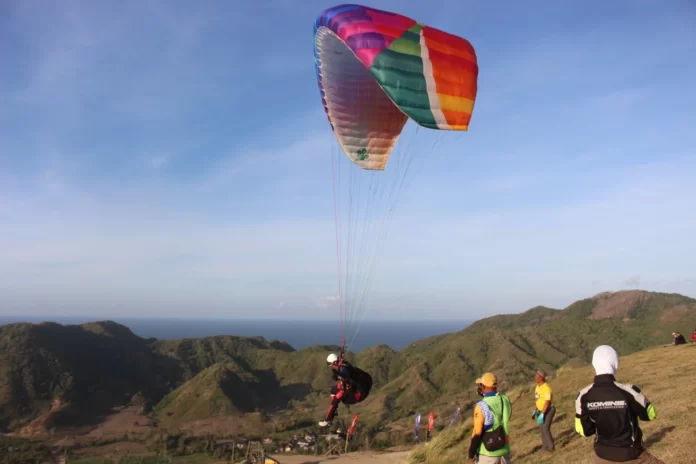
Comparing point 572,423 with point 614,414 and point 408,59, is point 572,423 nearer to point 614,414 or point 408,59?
point 614,414

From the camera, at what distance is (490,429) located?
5125mm

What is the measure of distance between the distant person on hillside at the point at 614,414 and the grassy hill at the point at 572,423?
13.8 feet

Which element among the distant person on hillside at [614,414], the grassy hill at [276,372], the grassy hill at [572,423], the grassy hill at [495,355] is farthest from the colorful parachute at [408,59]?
the grassy hill at [495,355]

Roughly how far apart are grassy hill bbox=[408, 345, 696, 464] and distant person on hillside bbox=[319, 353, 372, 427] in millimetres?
3445

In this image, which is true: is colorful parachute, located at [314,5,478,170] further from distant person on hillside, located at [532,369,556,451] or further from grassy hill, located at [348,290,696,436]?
grassy hill, located at [348,290,696,436]

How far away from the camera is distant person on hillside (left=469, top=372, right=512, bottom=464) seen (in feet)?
16.8

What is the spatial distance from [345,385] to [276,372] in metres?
79.0

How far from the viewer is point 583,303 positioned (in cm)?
10581

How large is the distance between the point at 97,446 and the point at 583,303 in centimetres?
9948

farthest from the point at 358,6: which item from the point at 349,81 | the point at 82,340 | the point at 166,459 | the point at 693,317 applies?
the point at 82,340

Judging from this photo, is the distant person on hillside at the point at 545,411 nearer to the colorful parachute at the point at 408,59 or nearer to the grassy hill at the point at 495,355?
the colorful parachute at the point at 408,59

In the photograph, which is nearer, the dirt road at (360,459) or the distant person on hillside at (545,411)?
the distant person on hillside at (545,411)

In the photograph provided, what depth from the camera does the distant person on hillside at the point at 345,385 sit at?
9477 millimetres

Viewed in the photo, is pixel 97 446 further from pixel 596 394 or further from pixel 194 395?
pixel 596 394
